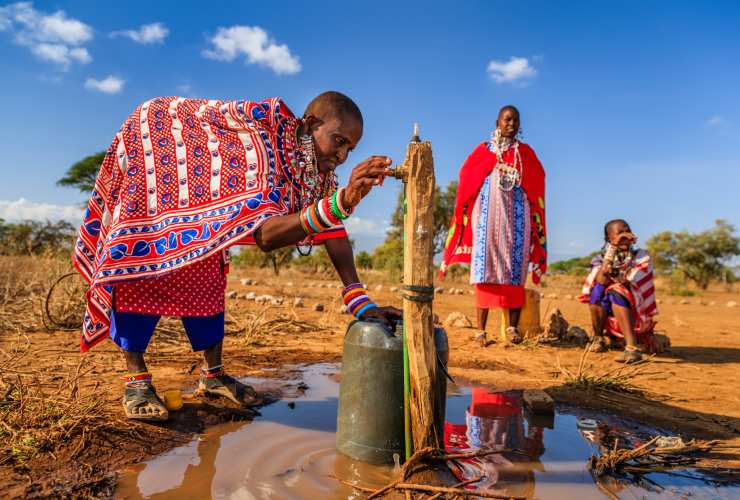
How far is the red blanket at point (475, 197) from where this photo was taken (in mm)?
5871

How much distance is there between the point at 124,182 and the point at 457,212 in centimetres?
405

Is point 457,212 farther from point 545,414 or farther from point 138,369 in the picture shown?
point 138,369

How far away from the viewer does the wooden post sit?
7.22 feet

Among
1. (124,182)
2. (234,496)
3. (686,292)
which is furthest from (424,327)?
(686,292)

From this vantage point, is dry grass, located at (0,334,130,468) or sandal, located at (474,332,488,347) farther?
sandal, located at (474,332,488,347)

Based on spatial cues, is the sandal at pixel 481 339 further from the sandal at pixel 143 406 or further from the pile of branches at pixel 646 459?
the sandal at pixel 143 406

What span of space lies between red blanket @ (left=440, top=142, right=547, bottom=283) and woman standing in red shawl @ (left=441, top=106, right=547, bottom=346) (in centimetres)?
1

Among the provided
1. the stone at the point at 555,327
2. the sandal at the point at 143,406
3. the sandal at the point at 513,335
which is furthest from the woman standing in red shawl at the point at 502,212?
the sandal at the point at 143,406

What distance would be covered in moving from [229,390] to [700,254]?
2692 centimetres

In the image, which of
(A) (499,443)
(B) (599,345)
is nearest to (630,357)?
(B) (599,345)

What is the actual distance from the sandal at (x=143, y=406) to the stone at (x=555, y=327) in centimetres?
465

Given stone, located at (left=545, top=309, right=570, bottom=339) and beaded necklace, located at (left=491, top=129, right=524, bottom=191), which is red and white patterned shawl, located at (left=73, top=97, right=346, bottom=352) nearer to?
beaded necklace, located at (left=491, top=129, right=524, bottom=191)

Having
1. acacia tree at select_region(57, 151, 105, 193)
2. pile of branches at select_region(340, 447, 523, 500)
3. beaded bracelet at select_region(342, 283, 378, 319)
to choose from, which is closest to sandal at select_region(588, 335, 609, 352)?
beaded bracelet at select_region(342, 283, 378, 319)

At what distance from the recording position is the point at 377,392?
7.87 ft
